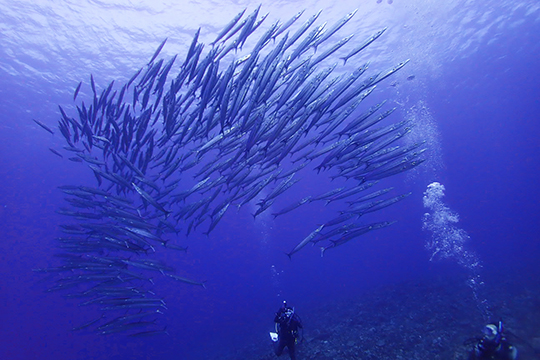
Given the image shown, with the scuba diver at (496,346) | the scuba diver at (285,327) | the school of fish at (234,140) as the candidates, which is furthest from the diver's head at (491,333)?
the scuba diver at (285,327)

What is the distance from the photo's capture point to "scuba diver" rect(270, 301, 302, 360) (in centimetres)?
710

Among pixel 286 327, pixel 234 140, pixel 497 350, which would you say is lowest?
pixel 286 327

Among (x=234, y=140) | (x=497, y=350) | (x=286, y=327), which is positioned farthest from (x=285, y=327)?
(x=234, y=140)

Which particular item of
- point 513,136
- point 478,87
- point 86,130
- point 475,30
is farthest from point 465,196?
point 86,130

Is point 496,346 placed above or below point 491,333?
below

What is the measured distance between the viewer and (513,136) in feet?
203

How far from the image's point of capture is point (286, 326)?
7.19 m

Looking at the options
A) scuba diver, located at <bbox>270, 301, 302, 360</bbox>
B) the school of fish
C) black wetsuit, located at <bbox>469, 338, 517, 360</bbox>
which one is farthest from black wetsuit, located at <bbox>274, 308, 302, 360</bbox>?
black wetsuit, located at <bbox>469, 338, 517, 360</bbox>

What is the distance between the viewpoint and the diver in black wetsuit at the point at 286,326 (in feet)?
23.3

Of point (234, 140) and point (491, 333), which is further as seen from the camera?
point (234, 140)

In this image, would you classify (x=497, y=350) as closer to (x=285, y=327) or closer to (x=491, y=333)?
(x=491, y=333)

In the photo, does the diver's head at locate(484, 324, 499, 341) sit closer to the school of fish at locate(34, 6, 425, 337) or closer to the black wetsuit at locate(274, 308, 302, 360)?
the school of fish at locate(34, 6, 425, 337)

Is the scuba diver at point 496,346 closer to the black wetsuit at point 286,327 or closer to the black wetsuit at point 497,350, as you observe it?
the black wetsuit at point 497,350

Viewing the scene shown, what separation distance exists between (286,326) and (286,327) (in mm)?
37
